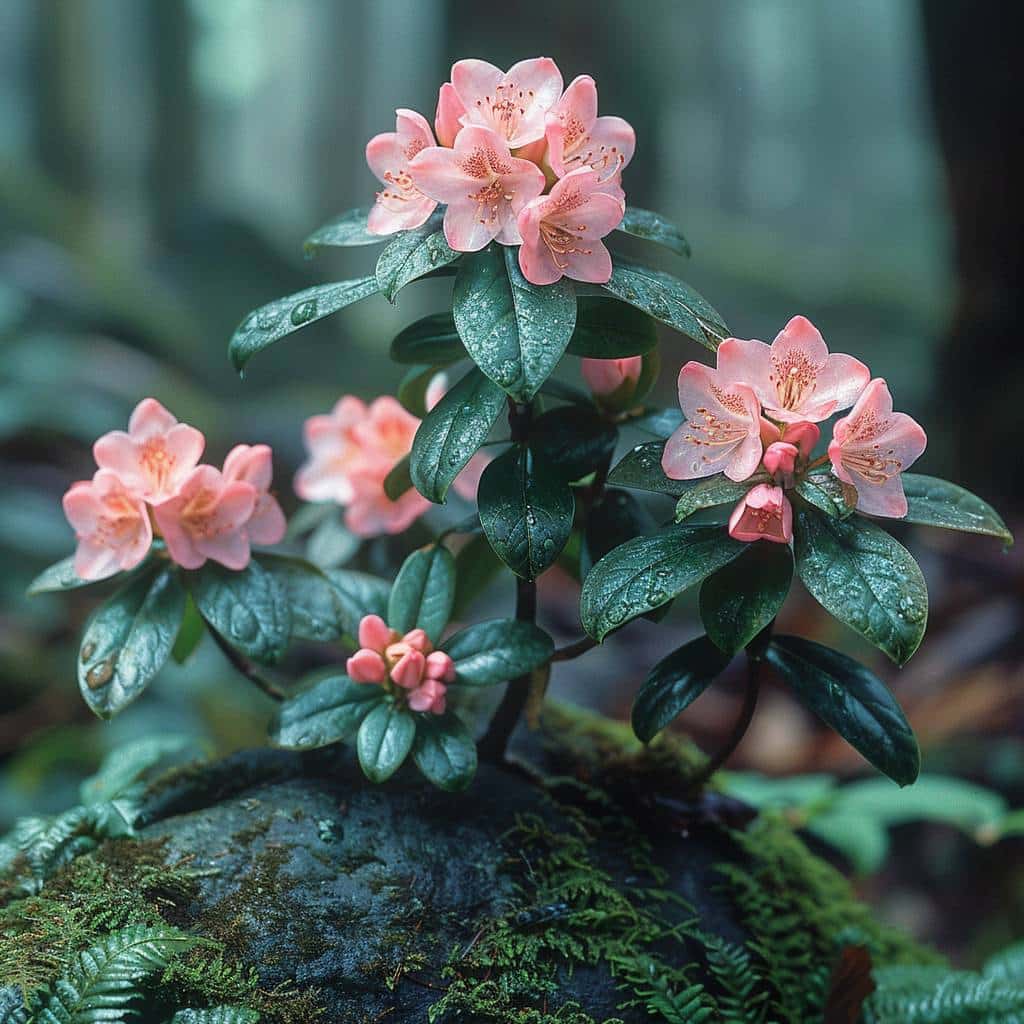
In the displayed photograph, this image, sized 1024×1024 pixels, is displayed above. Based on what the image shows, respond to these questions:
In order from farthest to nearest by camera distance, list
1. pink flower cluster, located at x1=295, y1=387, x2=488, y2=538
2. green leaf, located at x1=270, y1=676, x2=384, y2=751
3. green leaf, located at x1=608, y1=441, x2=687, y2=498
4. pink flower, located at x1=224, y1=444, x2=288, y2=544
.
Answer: pink flower cluster, located at x1=295, y1=387, x2=488, y2=538, pink flower, located at x1=224, y1=444, x2=288, y2=544, green leaf, located at x1=270, y1=676, x2=384, y2=751, green leaf, located at x1=608, y1=441, x2=687, y2=498

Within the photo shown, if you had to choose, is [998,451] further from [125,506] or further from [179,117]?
[179,117]

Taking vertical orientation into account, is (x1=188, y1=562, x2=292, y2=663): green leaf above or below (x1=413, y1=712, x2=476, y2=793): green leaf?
above

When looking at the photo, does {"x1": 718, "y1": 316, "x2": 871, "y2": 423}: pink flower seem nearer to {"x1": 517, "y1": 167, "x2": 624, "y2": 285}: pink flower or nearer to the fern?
{"x1": 517, "y1": 167, "x2": 624, "y2": 285}: pink flower

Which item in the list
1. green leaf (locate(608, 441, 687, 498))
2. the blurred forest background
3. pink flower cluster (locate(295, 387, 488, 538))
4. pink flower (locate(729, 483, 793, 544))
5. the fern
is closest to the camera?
the fern

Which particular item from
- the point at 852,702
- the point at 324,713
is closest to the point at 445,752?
the point at 324,713

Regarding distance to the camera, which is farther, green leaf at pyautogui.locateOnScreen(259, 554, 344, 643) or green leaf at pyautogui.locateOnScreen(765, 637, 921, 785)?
green leaf at pyautogui.locateOnScreen(259, 554, 344, 643)

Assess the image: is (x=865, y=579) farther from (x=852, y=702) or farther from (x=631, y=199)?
(x=631, y=199)

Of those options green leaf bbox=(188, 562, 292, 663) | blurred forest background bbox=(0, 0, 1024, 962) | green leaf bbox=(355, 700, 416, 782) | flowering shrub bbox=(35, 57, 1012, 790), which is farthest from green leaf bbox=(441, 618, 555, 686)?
blurred forest background bbox=(0, 0, 1024, 962)
